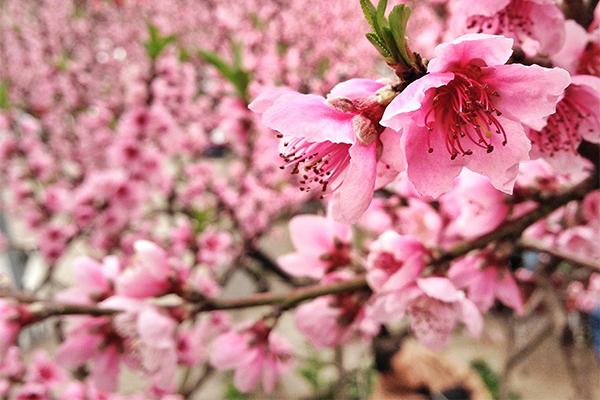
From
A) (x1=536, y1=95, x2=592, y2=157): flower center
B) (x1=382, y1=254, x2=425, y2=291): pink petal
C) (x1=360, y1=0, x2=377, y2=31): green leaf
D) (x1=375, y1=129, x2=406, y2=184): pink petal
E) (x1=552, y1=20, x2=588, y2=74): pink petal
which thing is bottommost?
(x1=382, y1=254, x2=425, y2=291): pink petal

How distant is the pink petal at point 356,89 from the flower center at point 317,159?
0.18ft

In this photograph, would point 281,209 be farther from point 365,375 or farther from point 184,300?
point 184,300

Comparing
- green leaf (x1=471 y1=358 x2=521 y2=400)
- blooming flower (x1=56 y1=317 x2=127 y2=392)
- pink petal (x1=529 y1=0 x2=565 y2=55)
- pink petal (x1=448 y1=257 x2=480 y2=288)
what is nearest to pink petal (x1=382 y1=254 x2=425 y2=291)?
pink petal (x1=448 y1=257 x2=480 y2=288)

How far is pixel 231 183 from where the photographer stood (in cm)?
361

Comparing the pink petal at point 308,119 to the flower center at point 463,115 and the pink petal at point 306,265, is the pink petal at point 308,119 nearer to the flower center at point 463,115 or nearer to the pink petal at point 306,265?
the flower center at point 463,115

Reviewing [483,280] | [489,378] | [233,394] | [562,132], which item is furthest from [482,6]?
[233,394]

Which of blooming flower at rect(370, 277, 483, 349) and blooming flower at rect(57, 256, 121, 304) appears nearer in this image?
blooming flower at rect(370, 277, 483, 349)

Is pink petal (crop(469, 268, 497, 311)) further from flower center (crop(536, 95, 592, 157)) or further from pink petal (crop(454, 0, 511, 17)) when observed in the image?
pink petal (crop(454, 0, 511, 17))

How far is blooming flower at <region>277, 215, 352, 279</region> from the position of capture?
3.12ft

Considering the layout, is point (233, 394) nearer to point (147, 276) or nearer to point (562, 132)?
point (147, 276)

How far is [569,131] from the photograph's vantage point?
25.5 inches

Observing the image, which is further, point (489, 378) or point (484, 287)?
point (489, 378)

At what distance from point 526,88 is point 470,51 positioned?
6 centimetres

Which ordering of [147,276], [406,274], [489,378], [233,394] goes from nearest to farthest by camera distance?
[406,274] < [147,276] < [489,378] < [233,394]
